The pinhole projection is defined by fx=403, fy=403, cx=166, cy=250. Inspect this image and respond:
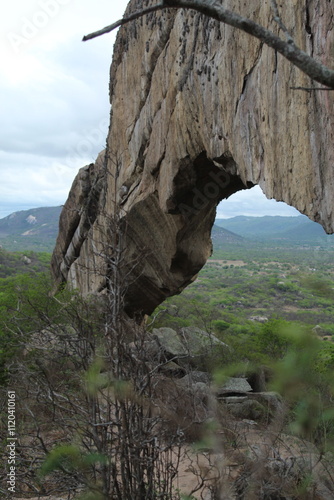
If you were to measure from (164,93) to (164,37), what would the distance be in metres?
1.13

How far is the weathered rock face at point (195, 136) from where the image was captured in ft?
12.7

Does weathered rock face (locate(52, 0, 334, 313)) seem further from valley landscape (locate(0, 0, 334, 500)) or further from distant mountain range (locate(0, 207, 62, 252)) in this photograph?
distant mountain range (locate(0, 207, 62, 252))

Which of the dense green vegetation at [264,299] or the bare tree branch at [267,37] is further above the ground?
the bare tree branch at [267,37]

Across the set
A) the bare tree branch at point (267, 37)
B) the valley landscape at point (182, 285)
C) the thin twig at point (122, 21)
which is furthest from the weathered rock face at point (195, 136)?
the thin twig at point (122, 21)

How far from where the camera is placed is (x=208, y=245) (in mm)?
11523

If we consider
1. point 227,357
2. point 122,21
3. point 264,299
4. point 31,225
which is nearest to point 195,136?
point 122,21

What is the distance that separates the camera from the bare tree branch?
1.49 meters

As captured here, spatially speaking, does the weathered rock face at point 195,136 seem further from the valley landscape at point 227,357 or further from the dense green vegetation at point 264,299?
the dense green vegetation at point 264,299

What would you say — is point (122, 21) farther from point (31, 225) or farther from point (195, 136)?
point (31, 225)

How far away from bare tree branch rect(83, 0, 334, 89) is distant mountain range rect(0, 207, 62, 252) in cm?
11175

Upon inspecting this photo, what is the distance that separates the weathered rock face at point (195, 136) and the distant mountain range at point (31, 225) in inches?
4037

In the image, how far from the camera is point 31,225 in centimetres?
13775

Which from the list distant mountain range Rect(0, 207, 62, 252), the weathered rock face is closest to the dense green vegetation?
the weathered rock face

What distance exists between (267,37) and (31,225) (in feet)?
473
